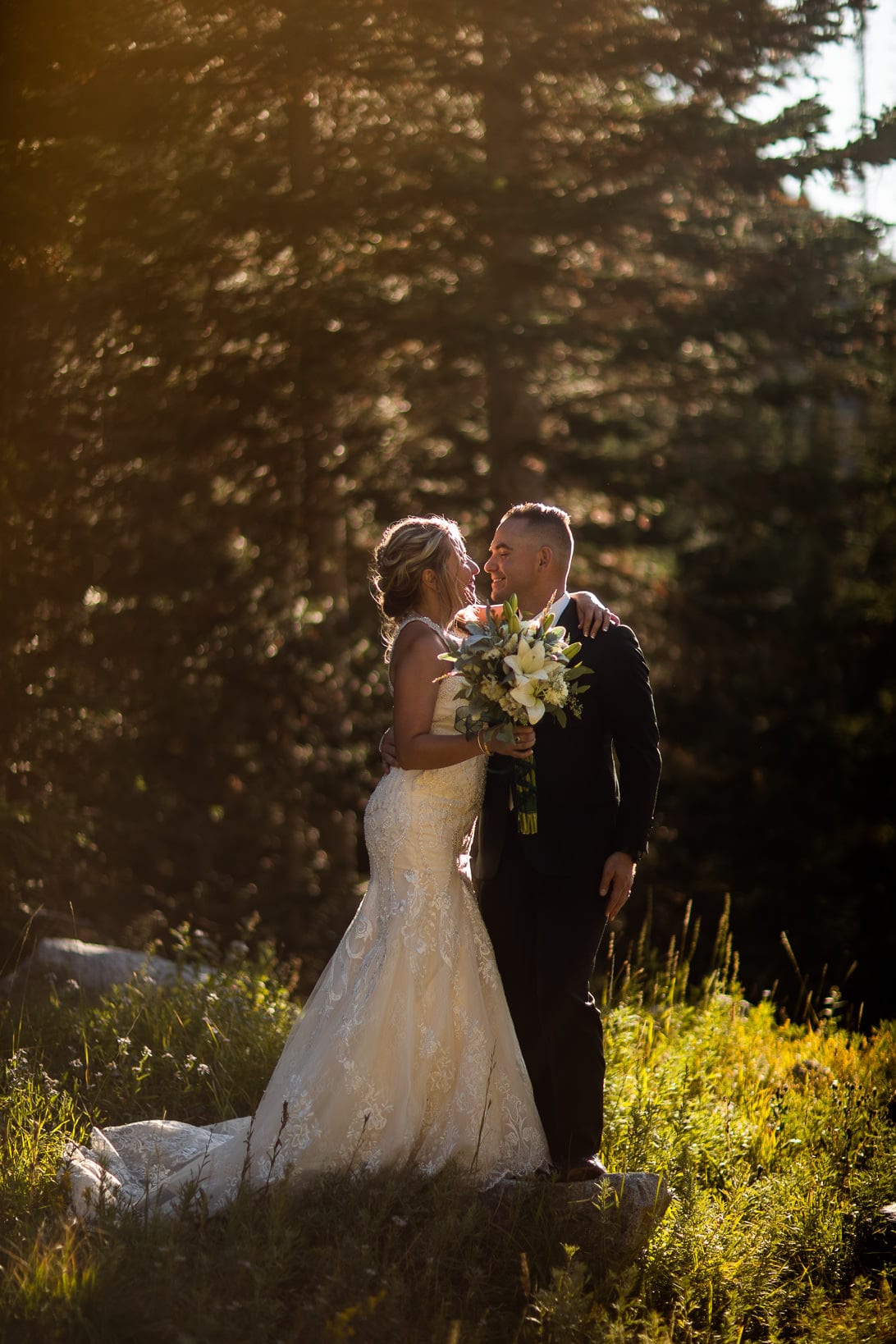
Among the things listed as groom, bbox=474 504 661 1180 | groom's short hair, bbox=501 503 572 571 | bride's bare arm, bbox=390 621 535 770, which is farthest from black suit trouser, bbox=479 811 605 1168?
groom's short hair, bbox=501 503 572 571

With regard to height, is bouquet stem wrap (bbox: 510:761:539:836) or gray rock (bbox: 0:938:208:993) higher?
bouquet stem wrap (bbox: 510:761:539:836)

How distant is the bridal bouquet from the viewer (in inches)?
153

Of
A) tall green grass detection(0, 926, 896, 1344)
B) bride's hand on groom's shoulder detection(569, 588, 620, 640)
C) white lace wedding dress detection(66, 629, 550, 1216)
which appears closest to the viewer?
tall green grass detection(0, 926, 896, 1344)

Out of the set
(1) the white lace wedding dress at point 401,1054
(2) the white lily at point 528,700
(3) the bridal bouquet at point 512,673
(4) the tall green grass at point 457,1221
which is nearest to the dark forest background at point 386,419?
(4) the tall green grass at point 457,1221

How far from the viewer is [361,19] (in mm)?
9180

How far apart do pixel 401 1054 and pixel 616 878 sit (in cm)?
90

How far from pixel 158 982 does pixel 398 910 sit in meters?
2.76

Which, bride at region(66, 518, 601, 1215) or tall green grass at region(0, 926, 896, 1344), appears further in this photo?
bride at region(66, 518, 601, 1215)

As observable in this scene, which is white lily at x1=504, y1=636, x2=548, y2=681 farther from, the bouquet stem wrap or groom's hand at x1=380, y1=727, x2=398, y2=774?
groom's hand at x1=380, y1=727, x2=398, y2=774

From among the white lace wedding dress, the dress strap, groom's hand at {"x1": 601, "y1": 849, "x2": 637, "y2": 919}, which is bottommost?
the white lace wedding dress

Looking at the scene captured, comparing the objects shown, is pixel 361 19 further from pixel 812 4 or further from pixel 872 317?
pixel 872 317

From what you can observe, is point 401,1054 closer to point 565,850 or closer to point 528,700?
point 565,850

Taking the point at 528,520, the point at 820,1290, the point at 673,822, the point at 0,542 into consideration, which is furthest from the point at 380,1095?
the point at 673,822

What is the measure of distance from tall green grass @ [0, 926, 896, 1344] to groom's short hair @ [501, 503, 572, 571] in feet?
6.74
